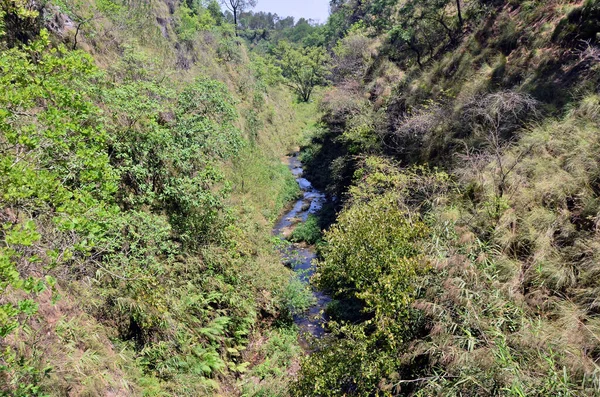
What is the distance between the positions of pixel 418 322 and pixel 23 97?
32.3 ft

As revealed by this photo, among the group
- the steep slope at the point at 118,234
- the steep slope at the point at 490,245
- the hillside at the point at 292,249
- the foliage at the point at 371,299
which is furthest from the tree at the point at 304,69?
the foliage at the point at 371,299

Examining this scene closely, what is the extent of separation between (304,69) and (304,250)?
44082mm

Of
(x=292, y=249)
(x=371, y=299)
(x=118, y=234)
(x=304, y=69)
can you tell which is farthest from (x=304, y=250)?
(x=304, y=69)

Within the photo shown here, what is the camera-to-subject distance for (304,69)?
58.1 meters

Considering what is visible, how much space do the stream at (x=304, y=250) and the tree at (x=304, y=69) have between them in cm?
2529

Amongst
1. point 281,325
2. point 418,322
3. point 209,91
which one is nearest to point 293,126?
point 209,91

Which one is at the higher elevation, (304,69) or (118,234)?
(304,69)

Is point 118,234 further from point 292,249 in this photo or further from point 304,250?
point 304,250

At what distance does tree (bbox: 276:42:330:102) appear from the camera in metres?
57.1

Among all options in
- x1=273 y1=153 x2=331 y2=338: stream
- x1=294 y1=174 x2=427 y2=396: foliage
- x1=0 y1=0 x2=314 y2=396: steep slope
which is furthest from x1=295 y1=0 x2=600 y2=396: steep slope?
x1=0 y1=0 x2=314 y2=396: steep slope

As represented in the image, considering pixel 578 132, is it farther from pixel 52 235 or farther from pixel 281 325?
pixel 52 235

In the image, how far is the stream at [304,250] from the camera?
15.0 m

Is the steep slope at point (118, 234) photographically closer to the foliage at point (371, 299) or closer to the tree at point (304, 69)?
the foliage at point (371, 299)

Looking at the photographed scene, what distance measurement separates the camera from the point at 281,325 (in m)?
14.5
